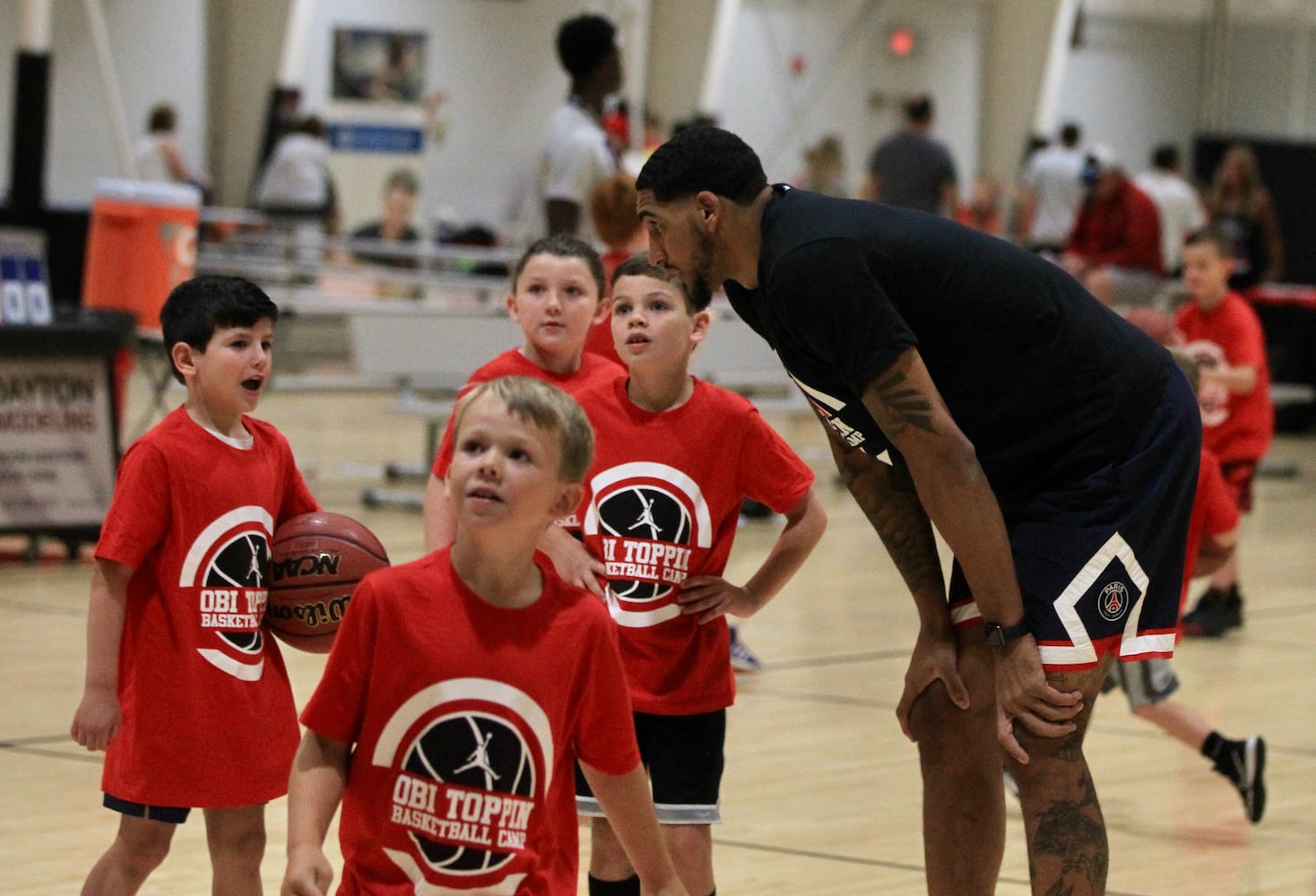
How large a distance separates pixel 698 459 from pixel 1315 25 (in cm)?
2419

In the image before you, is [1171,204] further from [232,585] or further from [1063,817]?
[232,585]

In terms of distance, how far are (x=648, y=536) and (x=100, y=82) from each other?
16.9m

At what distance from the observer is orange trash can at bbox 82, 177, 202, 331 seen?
1017 centimetres

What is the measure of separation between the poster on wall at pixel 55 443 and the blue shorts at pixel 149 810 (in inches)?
208

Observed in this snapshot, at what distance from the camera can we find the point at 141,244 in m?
10.2

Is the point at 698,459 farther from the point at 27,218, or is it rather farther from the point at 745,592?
the point at 27,218

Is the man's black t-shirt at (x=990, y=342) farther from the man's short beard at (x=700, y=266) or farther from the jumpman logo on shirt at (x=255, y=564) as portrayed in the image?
the jumpman logo on shirt at (x=255, y=564)

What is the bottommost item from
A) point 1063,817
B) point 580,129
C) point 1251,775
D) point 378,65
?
point 1251,775

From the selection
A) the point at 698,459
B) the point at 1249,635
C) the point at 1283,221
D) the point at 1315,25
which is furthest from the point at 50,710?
the point at 1315,25

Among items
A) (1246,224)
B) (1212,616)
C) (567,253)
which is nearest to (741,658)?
(1212,616)

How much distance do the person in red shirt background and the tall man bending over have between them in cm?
1156

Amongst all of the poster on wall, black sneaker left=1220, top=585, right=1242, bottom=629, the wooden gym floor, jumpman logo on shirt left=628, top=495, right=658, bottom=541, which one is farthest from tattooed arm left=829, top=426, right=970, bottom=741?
the poster on wall

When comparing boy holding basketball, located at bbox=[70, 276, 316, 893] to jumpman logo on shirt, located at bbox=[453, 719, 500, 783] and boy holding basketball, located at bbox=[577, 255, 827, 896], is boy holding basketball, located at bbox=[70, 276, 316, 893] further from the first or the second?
jumpman logo on shirt, located at bbox=[453, 719, 500, 783]

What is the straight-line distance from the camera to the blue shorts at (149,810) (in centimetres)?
365
